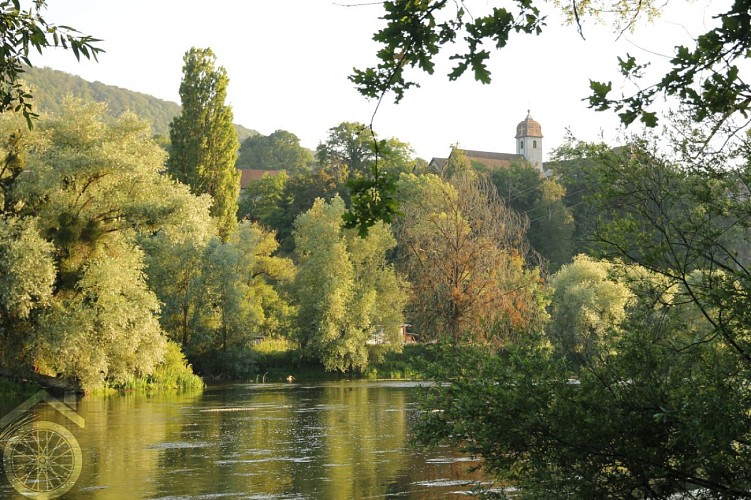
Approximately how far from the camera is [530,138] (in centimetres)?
13675

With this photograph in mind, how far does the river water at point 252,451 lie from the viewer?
14.4 meters

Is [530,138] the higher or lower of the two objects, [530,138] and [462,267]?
the higher

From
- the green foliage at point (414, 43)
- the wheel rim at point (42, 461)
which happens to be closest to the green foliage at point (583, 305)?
the wheel rim at point (42, 461)

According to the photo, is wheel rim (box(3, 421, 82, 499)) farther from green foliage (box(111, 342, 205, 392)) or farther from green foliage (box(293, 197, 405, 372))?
green foliage (box(293, 197, 405, 372))

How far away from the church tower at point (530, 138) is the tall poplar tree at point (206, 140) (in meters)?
87.2

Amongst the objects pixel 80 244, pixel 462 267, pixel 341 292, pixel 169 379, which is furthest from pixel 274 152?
pixel 80 244

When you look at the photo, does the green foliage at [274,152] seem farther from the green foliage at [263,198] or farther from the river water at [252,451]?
the river water at [252,451]

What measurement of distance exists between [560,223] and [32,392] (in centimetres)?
5094

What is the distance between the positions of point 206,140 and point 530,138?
90.6 meters

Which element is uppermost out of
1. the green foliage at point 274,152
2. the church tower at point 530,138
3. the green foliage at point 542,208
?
the church tower at point 530,138

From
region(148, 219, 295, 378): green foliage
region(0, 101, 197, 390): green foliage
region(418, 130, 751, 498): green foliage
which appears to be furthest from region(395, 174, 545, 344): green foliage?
region(418, 130, 751, 498): green foliage

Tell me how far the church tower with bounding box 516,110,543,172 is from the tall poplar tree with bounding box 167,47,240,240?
8719 centimetres

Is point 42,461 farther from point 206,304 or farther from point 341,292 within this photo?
point 341,292

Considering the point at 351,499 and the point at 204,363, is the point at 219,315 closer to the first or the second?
the point at 204,363
